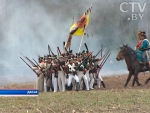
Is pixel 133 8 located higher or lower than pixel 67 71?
higher

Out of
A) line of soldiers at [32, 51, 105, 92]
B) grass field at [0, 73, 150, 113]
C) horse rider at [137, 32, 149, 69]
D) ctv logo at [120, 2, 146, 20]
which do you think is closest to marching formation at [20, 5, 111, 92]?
line of soldiers at [32, 51, 105, 92]

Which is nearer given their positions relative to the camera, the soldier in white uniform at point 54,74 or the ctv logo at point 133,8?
the soldier in white uniform at point 54,74

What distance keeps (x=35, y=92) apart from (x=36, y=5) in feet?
45.7

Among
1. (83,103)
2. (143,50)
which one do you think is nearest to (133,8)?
(143,50)

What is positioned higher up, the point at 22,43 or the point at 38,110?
the point at 22,43

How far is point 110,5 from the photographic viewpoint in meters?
29.4

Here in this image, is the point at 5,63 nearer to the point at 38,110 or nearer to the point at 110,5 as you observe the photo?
the point at 110,5

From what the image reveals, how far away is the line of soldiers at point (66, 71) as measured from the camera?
782 inches

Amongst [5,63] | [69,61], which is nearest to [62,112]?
[69,61]

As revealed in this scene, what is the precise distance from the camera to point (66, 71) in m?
19.9

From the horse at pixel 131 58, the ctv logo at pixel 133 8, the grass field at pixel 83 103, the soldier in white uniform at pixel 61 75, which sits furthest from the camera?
the ctv logo at pixel 133 8

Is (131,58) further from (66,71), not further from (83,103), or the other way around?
(83,103)

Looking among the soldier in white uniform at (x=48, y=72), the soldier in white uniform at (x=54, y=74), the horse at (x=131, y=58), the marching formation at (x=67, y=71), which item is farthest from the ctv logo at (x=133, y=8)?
the soldier in white uniform at (x=54, y=74)

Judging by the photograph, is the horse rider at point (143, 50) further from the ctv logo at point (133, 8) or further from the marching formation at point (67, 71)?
the ctv logo at point (133, 8)
